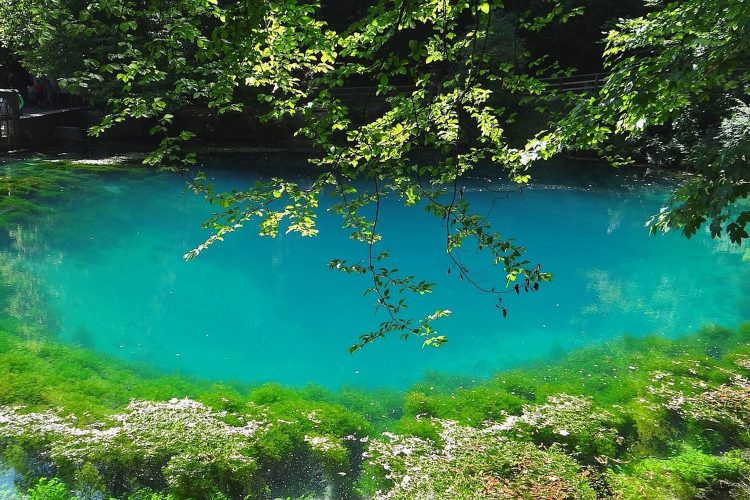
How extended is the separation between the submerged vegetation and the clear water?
0.57m

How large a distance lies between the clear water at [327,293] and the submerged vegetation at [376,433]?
568mm

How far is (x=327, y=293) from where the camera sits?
8641 millimetres

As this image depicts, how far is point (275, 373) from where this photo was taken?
6281 mm

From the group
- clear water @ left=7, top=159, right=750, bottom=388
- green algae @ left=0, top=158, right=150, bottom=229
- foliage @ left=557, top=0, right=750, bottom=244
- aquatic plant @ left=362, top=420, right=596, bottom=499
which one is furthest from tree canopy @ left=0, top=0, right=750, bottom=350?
green algae @ left=0, top=158, right=150, bottom=229

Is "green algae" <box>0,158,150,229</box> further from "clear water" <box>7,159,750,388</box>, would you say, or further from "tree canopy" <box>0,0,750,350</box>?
"tree canopy" <box>0,0,750,350</box>

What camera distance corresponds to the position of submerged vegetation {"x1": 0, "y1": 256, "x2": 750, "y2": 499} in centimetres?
415

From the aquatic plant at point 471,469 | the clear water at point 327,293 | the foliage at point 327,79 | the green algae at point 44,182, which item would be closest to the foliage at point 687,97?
the foliage at point 327,79

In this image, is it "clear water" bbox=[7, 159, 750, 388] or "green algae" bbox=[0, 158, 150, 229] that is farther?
"green algae" bbox=[0, 158, 150, 229]

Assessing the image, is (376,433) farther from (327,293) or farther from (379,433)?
(327,293)

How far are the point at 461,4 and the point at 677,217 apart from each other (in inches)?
63.7

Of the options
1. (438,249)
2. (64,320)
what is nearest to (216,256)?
(64,320)

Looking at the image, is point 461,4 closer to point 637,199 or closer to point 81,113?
point 637,199

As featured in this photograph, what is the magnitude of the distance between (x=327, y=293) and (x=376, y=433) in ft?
12.6

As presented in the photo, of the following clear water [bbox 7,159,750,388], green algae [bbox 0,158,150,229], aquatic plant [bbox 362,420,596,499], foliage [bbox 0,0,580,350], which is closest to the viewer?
foliage [bbox 0,0,580,350]
